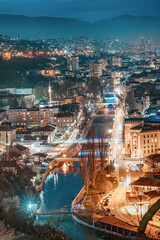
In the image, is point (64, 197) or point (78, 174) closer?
point (64, 197)

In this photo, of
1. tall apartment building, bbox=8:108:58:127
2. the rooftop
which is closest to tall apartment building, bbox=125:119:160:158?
the rooftop

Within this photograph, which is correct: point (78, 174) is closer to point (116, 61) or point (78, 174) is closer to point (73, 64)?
point (73, 64)

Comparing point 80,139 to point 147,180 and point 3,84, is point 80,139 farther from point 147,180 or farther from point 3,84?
point 3,84

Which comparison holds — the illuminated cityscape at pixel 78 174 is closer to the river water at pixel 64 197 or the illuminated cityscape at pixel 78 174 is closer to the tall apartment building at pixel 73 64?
the river water at pixel 64 197

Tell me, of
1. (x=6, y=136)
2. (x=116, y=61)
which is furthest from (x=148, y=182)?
(x=116, y=61)

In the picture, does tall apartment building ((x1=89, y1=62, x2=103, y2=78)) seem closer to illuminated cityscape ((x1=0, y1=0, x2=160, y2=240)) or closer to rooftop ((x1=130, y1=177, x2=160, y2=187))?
illuminated cityscape ((x1=0, y1=0, x2=160, y2=240))

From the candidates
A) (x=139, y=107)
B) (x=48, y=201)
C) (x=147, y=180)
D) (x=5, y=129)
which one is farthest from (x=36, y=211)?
(x=139, y=107)

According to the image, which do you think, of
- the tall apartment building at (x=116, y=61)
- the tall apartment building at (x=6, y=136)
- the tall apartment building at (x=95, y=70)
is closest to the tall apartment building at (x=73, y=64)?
the tall apartment building at (x=95, y=70)

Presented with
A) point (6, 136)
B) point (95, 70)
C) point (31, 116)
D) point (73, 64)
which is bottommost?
point (6, 136)
